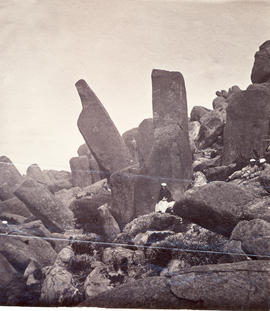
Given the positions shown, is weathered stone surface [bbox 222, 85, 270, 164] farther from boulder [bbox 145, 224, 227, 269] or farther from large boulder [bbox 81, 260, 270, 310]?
large boulder [bbox 81, 260, 270, 310]

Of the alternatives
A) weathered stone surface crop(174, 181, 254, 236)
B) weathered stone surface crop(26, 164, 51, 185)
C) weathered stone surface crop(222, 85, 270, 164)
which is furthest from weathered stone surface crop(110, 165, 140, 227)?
weathered stone surface crop(222, 85, 270, 164)

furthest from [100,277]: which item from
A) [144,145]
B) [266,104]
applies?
[266,104]

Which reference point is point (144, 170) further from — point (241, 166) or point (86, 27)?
point (86, 27)

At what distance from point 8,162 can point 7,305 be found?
1392mm

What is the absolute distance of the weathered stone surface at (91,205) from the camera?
317cm

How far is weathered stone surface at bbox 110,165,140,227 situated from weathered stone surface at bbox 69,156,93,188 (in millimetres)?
398

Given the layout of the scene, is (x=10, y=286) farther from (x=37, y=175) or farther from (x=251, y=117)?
(x=251, y=117)

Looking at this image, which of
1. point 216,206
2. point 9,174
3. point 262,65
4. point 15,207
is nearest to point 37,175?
point 9,174

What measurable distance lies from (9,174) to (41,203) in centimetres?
46

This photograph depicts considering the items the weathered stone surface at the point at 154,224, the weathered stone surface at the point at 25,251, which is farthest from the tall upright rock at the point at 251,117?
the weathered stone surface at the point at 25,251

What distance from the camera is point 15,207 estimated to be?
10.9 ft

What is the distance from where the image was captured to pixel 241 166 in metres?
3.38

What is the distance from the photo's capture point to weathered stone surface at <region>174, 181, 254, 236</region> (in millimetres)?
2947

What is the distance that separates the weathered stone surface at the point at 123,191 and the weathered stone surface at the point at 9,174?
1015mm
